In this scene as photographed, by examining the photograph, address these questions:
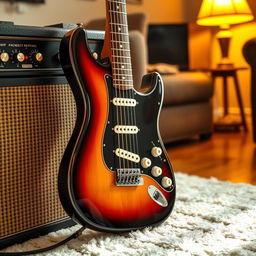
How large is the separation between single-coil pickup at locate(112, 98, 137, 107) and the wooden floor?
78 centimetres

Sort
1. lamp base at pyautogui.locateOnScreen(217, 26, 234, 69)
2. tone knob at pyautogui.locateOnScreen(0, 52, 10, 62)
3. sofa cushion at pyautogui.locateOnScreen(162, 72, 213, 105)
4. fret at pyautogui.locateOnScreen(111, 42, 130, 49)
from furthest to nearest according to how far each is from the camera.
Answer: lamp base at pyautogui.locateOnScreen(217, 26, 234, 69) < sofa cushion at pyautogui.locateOnScreen(162, 72, 213, 105) < fret at pyautogui.locateOnScreen(111, 42, 130, 49) < tone knob at pyautogui.locateOnScreen(0, 52, 10, 62)

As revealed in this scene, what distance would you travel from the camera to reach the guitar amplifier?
3.27 feet

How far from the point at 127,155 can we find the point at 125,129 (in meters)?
0.06

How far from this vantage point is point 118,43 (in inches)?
43.1

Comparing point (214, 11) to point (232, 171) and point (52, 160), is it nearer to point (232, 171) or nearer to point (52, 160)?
point (232, 171)

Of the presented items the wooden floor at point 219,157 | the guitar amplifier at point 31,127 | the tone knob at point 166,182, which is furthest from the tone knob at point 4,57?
the wooden floor at point 219,157

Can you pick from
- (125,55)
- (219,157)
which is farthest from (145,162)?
(219,157)

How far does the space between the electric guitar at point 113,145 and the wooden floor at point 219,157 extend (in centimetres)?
70

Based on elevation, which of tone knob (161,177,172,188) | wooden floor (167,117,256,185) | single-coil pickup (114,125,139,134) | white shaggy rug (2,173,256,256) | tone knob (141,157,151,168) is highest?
single-coil pickup (114,125,139,134)

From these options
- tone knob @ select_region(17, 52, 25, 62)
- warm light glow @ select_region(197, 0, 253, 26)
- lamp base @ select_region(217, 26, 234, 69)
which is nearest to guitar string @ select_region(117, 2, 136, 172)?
tone knob @ select_region(17, 52, 25, 62)

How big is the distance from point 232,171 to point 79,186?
1055 mm

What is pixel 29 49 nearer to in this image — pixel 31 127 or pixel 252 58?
pixel 31 127

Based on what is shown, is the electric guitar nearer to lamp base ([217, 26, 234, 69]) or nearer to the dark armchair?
the dark armchair

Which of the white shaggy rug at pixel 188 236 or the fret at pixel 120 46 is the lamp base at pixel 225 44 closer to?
the white shaggy rug at pixel 188 236
